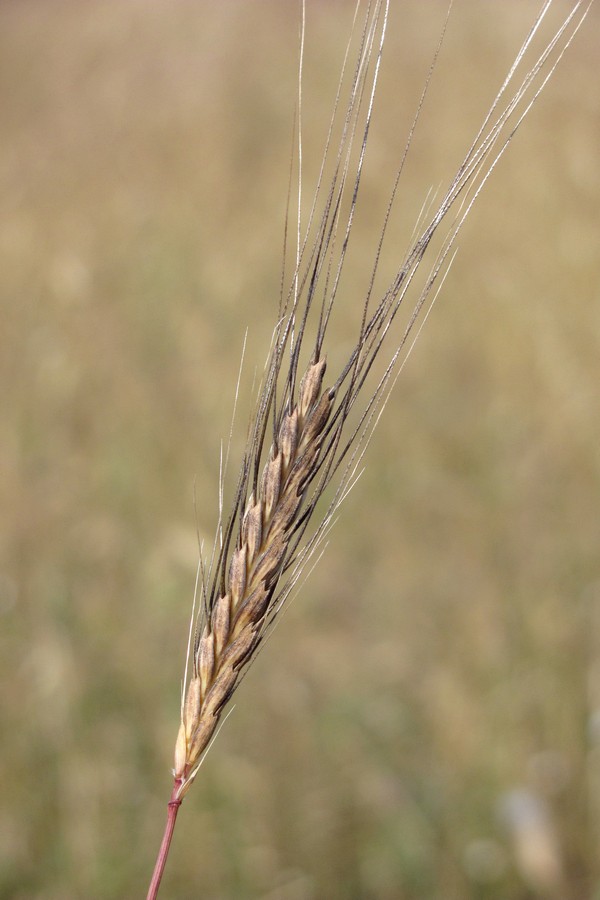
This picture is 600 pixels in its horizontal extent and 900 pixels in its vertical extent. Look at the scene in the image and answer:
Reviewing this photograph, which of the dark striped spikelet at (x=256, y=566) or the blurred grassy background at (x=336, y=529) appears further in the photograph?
the blurred grassy background at (x=336, y=529)

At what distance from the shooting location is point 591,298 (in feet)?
7.32

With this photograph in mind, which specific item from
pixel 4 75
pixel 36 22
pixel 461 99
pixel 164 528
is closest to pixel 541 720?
pixel 164 528

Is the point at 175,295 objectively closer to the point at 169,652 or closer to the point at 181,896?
the point at 169,652

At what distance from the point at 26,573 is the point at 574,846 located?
1.15m

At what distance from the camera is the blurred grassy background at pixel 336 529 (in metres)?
1.47

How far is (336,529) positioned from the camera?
1.95 m

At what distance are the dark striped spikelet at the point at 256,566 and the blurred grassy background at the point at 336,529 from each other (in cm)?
114

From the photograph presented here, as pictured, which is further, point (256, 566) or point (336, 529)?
point (336, 529)

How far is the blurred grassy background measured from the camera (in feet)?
4.83

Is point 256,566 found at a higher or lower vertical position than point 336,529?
lower

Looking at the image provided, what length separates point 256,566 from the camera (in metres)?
0.41

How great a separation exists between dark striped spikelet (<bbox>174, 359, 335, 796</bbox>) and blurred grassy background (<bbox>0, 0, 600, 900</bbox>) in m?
1.14

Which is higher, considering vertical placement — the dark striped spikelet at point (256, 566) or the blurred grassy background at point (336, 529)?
the blurred grassy background at point (336, 529)

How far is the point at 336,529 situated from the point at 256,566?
155cm
